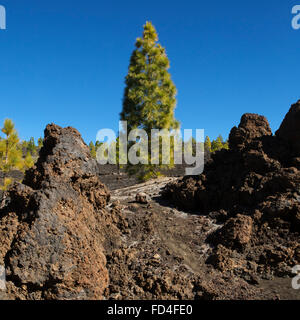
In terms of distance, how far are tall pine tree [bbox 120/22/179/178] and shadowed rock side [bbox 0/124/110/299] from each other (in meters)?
12.0

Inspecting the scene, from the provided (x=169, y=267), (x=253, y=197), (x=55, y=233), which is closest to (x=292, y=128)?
(x=253, y=197)

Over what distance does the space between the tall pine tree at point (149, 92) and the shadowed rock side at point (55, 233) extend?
12038mm

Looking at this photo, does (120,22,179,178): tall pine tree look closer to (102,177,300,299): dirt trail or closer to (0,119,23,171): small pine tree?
(0,119,23,171): small pine tree

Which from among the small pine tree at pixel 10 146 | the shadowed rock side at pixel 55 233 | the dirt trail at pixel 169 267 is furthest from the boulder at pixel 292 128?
the small pine tree at pixel 10 146

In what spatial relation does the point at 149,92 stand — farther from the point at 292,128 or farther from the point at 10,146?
the point at 292,128

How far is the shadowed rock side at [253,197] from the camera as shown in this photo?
5.74 meters

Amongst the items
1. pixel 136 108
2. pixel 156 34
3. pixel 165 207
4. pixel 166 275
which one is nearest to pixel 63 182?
pixel 166 275

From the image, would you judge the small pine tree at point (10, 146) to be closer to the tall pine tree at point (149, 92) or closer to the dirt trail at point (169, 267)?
the tall pine tree at point (149, 92)

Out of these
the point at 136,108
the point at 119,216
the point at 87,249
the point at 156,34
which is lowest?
the point at 87,249
